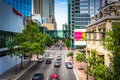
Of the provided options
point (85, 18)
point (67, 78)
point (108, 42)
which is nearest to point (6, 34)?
point (67, 78)

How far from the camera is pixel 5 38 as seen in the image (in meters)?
54.8

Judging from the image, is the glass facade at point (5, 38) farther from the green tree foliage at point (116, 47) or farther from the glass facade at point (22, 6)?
the glass facade at point (22, 6)

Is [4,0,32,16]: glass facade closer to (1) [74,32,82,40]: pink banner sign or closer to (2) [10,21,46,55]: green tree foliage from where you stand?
(1) [74,32,82,40]: pink banner sign

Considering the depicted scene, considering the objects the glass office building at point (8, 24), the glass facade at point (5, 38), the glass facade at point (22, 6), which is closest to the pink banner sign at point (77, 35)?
the glass office building at point (8, 24)

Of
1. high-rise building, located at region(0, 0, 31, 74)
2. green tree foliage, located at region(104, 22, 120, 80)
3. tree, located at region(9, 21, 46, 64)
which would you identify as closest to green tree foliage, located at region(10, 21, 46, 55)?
tree, located at region(9, 21, 46, 64)

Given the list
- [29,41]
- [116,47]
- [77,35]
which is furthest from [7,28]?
[77,35]

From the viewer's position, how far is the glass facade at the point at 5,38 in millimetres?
51381

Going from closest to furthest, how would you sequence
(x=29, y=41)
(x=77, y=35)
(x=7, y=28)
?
1. (x=7, y=28)
2. (x=29, y=41)
3. (x=77, y=35)

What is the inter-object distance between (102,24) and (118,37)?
19918 millimetres

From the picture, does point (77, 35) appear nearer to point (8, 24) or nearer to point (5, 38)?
point (8, 24)

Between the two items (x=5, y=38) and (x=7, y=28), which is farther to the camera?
(x=7, y=28)

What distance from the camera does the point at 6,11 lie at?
53406 mm

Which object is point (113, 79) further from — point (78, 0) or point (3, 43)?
point (78, 0)

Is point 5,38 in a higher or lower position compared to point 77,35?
lower
